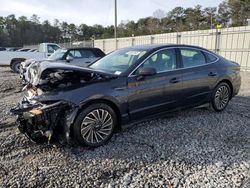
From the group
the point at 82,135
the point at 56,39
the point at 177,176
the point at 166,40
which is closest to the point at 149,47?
the point at 82,135

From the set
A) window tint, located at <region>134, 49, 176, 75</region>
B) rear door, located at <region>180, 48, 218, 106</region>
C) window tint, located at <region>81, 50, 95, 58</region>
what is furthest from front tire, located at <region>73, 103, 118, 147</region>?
window tint, located at <region>81, 50, 95, 58</region>

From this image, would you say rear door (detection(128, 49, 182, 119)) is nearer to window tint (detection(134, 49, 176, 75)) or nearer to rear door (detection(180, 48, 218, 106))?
window tint (detection(134, 49, 176, 75))

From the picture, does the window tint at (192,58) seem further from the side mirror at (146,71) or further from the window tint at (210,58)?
the side mirror at (146,71)

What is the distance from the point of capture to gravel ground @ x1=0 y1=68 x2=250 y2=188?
9.64 feet

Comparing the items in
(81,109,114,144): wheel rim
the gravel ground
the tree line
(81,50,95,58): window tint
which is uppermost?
the tree line

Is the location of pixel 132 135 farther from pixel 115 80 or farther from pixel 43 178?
pixel 43 178

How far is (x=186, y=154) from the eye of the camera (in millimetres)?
3572

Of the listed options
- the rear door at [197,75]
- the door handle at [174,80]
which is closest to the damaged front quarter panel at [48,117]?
the door handle at [174,80]

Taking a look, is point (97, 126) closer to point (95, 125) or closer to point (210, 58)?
point (95, 125)

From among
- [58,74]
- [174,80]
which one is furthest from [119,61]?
[58,74]

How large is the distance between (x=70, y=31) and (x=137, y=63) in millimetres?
79012

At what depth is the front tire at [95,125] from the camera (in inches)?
142

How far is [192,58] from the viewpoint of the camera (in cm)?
500

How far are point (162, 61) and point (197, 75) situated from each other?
0.91 metres
